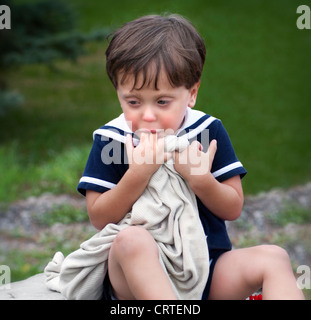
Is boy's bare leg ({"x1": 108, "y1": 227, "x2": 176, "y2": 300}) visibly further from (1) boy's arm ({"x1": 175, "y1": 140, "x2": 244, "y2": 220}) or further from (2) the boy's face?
(2) the boy's face

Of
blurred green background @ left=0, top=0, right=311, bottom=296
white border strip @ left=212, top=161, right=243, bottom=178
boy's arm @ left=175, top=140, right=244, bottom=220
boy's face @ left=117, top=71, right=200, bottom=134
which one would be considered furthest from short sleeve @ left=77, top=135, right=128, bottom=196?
blurred green background @ left=0, top=0, right=311, bottom=296

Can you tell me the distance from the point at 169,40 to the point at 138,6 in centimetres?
926

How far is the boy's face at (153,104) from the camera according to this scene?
2.19m

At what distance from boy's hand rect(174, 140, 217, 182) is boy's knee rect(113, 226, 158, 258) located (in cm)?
29

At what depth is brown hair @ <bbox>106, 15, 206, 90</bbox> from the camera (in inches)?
86.0

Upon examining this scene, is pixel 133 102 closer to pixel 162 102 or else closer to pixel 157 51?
pixel 162 102

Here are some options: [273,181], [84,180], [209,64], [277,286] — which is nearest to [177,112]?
[84,180]

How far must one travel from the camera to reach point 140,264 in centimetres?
204

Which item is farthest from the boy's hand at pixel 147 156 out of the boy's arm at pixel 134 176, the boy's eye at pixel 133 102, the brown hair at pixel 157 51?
the brown hair at pixel 157 51

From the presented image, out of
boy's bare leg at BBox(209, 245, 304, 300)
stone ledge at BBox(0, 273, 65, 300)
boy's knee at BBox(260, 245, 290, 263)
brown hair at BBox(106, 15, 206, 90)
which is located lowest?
stone ledge at BBox(0, 273, 65, 300)

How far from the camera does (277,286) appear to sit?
2.09 m

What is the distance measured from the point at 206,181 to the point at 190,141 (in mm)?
251

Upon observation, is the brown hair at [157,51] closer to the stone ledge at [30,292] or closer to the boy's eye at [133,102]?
the boy's eye at [133,102]
